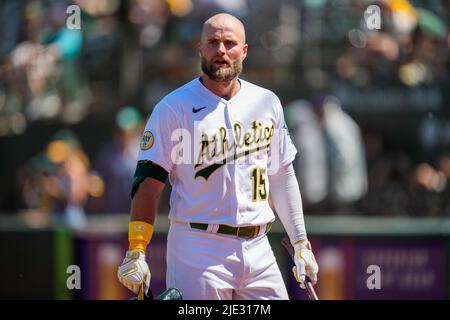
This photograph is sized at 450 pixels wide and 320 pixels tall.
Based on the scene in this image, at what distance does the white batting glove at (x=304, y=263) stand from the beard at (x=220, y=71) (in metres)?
1.04

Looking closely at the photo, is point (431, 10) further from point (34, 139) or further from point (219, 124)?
point (219, 124)

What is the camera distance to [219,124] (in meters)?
4.82

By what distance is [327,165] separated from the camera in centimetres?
962

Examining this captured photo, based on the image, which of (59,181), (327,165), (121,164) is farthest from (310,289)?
(59,181)

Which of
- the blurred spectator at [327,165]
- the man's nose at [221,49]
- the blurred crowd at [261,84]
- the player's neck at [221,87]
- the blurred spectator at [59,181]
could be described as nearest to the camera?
the man's nose at [221,49]

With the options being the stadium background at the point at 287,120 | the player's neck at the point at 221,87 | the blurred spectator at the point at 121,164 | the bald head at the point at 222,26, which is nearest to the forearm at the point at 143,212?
the player's neck at the point at 221,87

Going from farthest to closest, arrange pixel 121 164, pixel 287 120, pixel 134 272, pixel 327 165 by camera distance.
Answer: pixel 287 120
pixel 121 164
pixel 327 165
pixel 134 272

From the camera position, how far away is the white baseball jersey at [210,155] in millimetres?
4766

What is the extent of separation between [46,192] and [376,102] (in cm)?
398

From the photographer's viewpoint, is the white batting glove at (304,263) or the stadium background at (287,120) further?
the stadium background at (287,120)

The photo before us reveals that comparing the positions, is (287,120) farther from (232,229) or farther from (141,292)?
(141,292)

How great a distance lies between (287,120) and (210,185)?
562cm

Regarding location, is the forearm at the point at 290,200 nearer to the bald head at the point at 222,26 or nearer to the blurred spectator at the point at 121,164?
the bald head at the point at 222,26

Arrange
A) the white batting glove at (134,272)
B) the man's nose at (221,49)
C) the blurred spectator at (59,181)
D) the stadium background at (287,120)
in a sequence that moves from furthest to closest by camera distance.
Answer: the blurred spectator at (59,181)
the stadium background at (287,120)
the man's nose at (221,49)
the white batting glove at (134,272)
